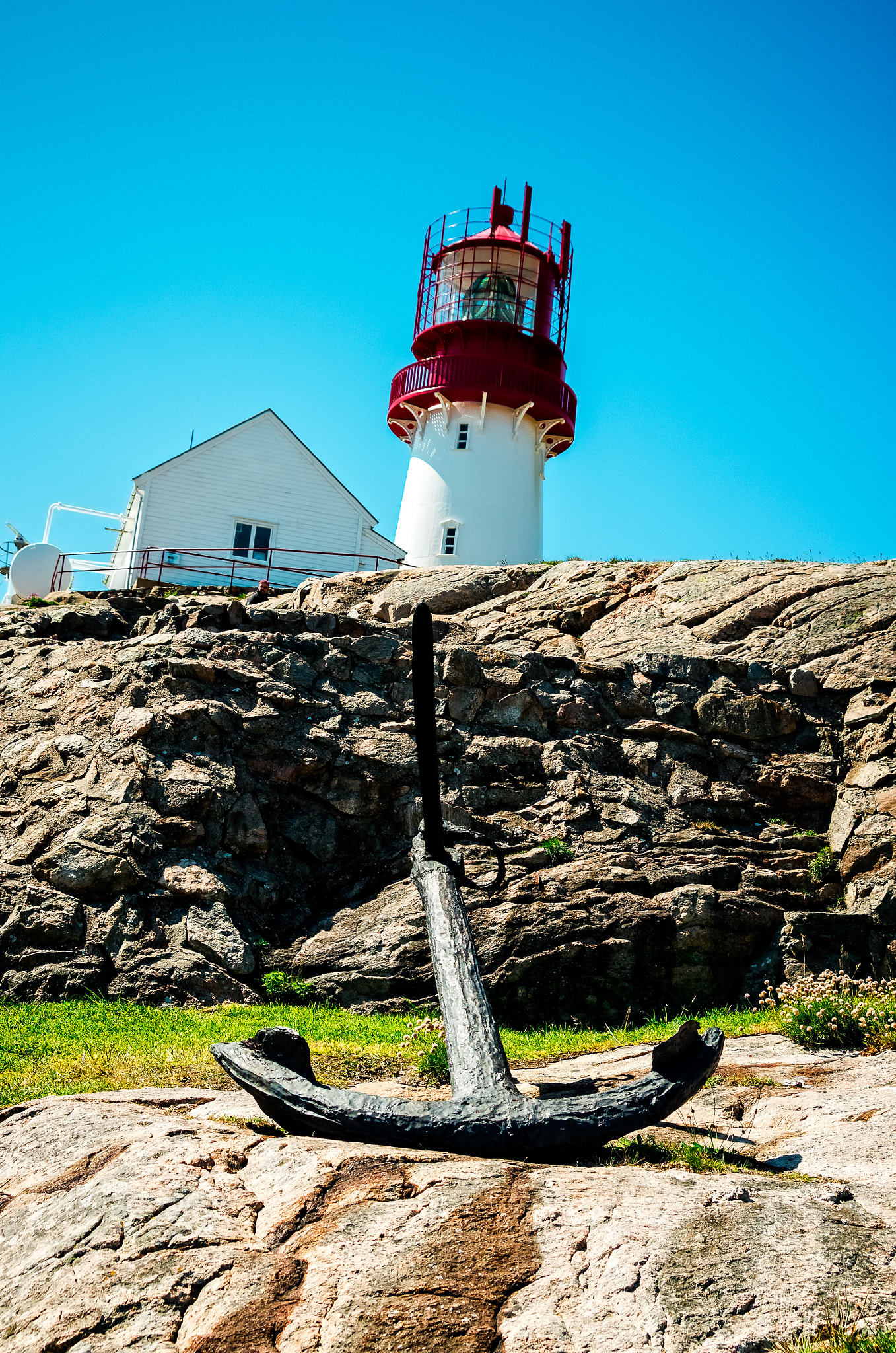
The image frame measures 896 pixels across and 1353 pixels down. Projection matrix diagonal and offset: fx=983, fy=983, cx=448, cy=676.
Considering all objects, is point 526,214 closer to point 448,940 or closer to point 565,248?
point 565,248

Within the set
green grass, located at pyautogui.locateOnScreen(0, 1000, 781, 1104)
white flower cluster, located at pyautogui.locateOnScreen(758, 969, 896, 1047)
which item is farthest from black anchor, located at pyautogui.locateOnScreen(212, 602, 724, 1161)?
white flower cluster, located at pyautogui.locateOnScreen(758, 969, 896, 1047)

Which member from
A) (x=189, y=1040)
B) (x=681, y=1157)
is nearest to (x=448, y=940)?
(x=681, y=1157)

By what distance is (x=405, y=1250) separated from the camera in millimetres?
3887

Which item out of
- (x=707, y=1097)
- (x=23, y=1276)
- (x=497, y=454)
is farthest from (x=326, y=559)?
(x=23, y=1276)

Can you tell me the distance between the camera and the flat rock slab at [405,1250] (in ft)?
11.7

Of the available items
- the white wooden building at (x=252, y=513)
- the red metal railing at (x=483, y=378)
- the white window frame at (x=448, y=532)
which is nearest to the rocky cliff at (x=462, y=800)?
the white wooden building at (x=252, y=513)

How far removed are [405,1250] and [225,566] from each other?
24.8 m

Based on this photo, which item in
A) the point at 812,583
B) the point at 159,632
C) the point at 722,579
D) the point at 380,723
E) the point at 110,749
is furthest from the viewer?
the point at 722,579

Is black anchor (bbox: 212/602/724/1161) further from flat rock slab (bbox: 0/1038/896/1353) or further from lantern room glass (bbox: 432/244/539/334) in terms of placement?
lantern room glass (bbox: 432/244/539/334)

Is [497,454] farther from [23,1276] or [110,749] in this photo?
[23,1276]

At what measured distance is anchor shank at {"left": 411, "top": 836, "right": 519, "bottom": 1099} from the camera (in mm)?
4793

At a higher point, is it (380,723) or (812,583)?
(812,583)

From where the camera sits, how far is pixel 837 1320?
3.47 metres

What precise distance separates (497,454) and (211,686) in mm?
18903
